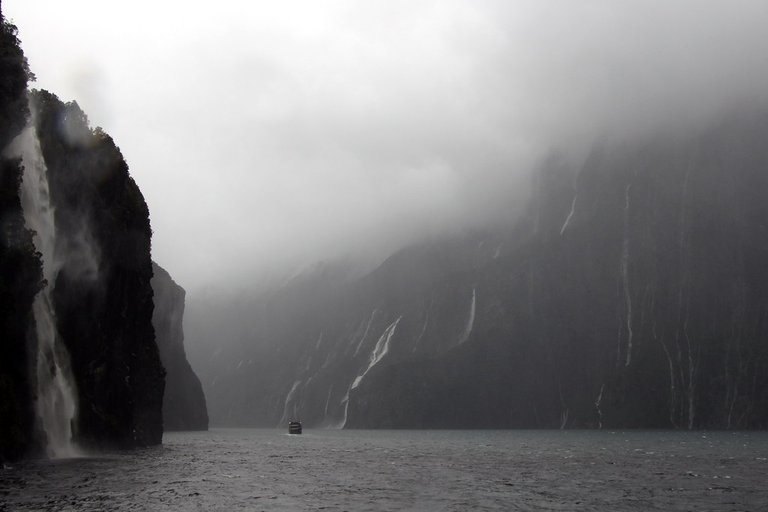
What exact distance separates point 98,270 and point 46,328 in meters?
11.2

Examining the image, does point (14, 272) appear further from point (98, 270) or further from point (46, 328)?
point (98, 270)

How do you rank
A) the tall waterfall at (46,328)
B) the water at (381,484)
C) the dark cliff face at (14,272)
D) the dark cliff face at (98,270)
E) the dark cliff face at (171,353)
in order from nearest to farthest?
the water at (381,484) → the dark cliff face at (14,272) → the tall waterfall at (46,328) → the dark cliff face at (98,270) → the dark cliff face at (171,353)

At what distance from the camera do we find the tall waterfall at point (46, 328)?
63594mm

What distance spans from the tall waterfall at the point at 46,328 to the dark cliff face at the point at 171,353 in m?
114

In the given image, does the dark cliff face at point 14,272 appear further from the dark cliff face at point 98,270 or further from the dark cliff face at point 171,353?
the dark cliff face at point 171,353

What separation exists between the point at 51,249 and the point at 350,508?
149 feet

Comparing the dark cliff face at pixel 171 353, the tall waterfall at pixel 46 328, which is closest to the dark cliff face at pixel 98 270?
the tall waterfall at pixel 46 328

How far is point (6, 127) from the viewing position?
57531mm

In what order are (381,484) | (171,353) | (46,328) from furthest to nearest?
(171,353)
(46,328)
(381,484)

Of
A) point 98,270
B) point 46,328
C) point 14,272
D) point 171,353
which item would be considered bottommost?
point 46,328

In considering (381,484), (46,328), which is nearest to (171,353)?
(46,328)

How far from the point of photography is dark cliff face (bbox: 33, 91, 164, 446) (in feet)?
234

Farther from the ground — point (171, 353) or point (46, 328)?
point (171, 353)

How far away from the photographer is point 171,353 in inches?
7584
